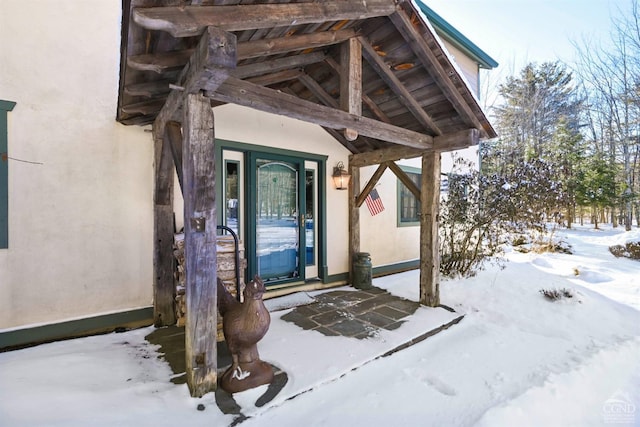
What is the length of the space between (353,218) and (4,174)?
4.37 metres

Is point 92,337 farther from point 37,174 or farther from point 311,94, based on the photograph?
point 311,94

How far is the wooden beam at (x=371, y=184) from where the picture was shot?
188 inches

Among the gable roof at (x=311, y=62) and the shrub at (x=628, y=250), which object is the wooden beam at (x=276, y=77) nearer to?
the gable roof at (x=311, y=62)

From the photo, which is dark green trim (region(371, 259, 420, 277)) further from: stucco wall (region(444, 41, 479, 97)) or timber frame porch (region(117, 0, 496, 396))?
stucco wall (region(444, 41, 479, 97))

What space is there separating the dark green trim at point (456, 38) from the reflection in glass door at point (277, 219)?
469 centimetres

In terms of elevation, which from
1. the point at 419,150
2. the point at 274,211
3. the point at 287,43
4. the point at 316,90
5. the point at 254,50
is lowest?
the point at 274,211

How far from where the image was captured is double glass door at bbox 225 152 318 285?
4.09m

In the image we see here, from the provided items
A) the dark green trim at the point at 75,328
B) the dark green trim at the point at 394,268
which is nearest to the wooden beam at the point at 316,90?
the dark green trim at the point at 394,268

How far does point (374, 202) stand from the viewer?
570 centimetres

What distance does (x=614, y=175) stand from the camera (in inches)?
452

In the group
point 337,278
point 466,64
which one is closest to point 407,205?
point 337,278

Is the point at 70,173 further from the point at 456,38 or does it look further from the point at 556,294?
the point at 456,38

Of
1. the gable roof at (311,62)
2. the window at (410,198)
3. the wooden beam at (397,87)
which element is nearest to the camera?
the gable roof at (311,62)

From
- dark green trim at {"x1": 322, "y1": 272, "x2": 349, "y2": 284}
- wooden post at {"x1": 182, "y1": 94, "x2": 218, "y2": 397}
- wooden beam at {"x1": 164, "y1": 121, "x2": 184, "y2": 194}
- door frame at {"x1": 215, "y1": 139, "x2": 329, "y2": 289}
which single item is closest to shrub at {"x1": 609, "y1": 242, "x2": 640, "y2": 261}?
dark green trim at {"x1": 322, "y1": 272, "x2": 349, "y2": 284}
